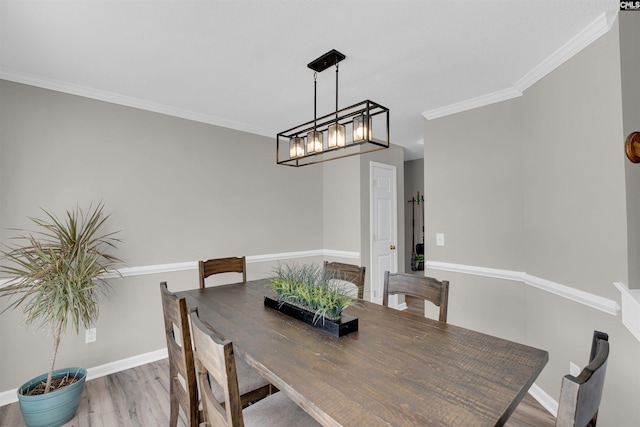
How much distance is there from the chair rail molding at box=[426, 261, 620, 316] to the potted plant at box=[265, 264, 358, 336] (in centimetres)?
140

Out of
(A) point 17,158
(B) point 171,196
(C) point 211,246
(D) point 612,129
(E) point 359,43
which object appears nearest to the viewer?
(D) point 612,129

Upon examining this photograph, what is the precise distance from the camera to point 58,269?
2041 millimetres

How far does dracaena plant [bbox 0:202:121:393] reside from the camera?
2.01 m

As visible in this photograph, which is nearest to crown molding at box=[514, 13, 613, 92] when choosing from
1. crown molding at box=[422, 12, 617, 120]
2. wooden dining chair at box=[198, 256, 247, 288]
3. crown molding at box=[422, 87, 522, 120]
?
crown molding at box=[422, 12, 617, 120]

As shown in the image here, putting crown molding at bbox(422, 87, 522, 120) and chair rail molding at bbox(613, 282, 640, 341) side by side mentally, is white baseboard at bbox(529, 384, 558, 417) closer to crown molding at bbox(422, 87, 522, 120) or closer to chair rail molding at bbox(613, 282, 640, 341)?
chair rail molding at bbox(613, 282, 640, 341)

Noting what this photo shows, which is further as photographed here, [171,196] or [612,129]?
[171,196]

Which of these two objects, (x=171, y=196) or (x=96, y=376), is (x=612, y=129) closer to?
(x=171, y=196)

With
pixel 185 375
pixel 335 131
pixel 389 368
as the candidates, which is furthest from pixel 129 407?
pixel 335 131

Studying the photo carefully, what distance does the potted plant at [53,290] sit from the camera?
1.95m

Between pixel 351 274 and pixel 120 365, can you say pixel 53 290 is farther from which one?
pixel 351 274

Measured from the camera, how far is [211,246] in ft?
10.7

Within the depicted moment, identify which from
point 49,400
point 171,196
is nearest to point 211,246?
point 171,196

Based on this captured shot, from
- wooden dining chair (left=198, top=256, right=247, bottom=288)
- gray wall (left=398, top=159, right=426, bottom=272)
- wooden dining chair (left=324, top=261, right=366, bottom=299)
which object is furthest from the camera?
gray wall (left=398, top=159, right=426, bottom=272)

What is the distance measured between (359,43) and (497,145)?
5.22 feet
